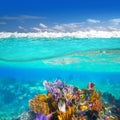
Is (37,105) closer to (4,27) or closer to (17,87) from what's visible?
(4,27)

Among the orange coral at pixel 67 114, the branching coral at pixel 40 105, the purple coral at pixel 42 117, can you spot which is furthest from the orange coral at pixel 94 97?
the purple coral at pixel 42 117

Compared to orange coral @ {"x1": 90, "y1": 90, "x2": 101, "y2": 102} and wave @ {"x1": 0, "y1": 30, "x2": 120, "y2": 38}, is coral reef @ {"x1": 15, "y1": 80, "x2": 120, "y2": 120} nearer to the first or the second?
orange coral @ {"x1": 90, "y1": 90, "x2": 101, "y2": 102}

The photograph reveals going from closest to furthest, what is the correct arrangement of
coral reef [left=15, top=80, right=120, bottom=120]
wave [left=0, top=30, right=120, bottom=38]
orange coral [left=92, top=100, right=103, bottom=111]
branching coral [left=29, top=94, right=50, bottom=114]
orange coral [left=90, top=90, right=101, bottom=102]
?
coral reef [left=15, top=80, right=120, bottom=120]
branching coral [left=29, top=94, right=50, bottom=114]
orange coral [left=92, top=100, right=103, bottom=111]
orange coral [left=90, top=90, right=101, bottom=102]
wave [left=0, top=30, right=120, bottom=38]

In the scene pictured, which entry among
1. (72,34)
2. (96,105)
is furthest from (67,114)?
(72,34)

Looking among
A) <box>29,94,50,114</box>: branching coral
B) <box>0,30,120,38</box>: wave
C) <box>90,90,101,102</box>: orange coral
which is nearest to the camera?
<box>29,94,50,114</box>: branching coral

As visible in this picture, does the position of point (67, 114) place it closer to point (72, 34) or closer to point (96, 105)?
point (96, 105)

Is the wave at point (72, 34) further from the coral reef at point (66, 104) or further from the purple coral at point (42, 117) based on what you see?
the purple coral at point (42, 117)

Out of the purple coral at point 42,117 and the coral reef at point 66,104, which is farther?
the coral reef at point 66,104

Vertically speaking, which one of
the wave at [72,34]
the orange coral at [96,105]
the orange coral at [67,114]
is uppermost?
the wave at [72,34]

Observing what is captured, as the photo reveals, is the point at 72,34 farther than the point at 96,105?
Yes

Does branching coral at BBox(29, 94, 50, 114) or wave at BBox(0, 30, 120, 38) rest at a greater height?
wave at BBox(0, 30, 120, 38)

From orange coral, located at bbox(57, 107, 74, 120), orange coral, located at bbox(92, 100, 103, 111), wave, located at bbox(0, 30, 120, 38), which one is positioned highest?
wave, located at bbox(0, 30, 120, 38)

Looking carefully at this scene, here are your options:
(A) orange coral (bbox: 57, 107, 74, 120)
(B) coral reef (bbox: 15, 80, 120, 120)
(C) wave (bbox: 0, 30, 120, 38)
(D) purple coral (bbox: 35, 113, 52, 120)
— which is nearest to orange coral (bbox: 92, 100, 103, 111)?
(B) coral reef (bbox: 15, 80, 120, 120)

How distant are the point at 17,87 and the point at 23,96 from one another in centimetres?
357
